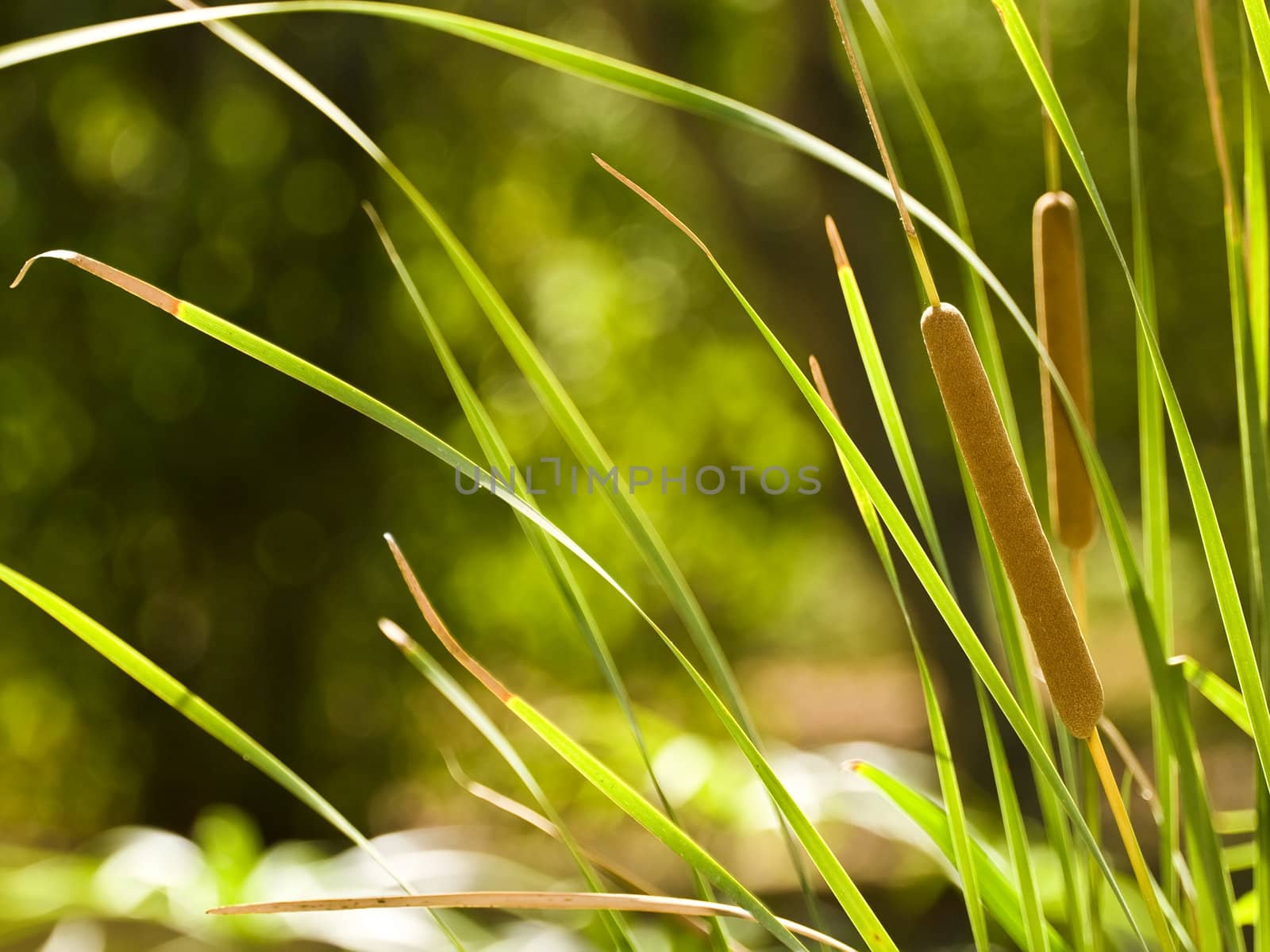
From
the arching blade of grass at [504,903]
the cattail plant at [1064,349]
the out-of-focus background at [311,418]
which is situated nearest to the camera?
the arching blade of grass at [504,903]

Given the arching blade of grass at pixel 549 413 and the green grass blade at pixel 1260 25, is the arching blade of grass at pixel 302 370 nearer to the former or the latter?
the arching blade of grass at pixel 549 413

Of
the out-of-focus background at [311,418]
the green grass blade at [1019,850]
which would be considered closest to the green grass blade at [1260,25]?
the green grass blade at [1019,850]

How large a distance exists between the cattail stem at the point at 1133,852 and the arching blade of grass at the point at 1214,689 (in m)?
0.04

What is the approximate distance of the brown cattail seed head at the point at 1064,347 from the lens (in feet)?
0.93

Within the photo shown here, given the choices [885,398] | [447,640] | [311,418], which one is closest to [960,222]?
[885,398]

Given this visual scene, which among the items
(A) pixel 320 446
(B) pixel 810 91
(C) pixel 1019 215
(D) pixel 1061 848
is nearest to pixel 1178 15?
(C) pixel 1019 215

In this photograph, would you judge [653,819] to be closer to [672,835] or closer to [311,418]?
[672,835]

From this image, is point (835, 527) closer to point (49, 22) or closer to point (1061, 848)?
point (49, 22)

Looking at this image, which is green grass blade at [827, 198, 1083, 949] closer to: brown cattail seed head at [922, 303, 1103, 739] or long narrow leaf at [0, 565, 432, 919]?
brown cattail seed head at [922, 303, 1103, 739]

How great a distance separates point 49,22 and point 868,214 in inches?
48.9

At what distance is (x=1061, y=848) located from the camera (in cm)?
24

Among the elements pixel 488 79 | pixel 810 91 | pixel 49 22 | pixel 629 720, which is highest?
pixel 49 22

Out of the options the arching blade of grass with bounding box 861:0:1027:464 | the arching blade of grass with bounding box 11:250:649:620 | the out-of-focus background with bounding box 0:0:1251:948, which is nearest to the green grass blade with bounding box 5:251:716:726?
the arching blade of grass with bounding box 11:250:649:620

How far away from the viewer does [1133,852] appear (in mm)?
198
